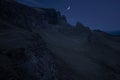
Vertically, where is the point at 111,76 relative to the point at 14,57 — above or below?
below

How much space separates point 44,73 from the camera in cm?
1583

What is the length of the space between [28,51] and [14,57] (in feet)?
5.91

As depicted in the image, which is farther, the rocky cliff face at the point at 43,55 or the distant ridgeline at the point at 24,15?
the distant ridgeline at the point at 24,15

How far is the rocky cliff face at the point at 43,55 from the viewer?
46.6 feet

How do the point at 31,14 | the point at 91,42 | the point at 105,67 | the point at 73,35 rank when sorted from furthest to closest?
the point at 73,35 < the point at 31,14 < the point at 91,42 < the point at 105,67

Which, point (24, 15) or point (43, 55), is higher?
point (24, 15)

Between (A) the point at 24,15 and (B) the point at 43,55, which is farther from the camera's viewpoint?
(A) the point at 24,15

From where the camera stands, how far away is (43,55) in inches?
697

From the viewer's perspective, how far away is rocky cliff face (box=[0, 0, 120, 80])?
46.6 ft

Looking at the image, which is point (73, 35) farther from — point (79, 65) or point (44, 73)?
point (44, 73)

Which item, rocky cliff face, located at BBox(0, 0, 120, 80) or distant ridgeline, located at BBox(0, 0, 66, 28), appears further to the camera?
distant ridgeline, located at BBox(0, 0, 66, 28)

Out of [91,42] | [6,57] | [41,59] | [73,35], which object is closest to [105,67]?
[91,42]

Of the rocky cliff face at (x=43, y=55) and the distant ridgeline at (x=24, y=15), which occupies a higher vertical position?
the distant ridgeline at (x=24, y=15)

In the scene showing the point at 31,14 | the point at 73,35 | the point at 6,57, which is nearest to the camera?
the point at 6,57
